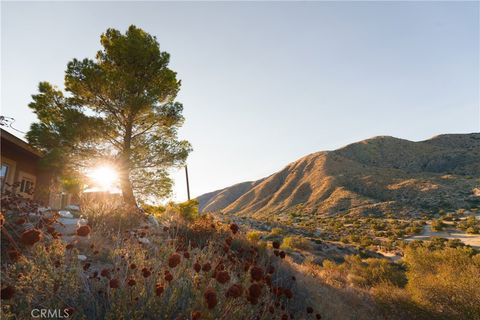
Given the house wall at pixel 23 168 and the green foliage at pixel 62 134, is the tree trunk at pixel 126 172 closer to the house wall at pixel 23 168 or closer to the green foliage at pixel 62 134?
the green foliage at pixel 62 134

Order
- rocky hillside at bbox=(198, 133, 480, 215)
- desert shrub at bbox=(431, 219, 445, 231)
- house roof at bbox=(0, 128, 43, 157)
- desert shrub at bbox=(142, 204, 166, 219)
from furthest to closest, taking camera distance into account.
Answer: rocky hillside at bbox=(198, 133, 480, 215)
desert shrub at bbox=(431, 219, 445, 231)
desert shrub at bbox=(142, 204, 166, 219)
house roof at bbox=(0, 128, 43, 157)

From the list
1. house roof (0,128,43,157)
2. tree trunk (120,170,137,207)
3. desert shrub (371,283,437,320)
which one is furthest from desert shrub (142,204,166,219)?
desert shrub (371,283,437,320)

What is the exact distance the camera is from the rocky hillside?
47.3 m

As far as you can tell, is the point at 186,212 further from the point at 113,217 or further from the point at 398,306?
the point at 398,306

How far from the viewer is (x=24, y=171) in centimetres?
1645

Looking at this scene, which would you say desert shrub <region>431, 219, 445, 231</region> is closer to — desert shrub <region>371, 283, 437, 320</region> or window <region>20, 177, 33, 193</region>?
desert shrub <region>371, 283, 437, 320</region>

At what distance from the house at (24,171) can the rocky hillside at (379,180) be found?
83.6 ft

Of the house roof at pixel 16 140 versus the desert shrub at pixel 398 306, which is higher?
the house roof at pixel 16 140

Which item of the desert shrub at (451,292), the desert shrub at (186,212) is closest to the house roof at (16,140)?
the desert shrub at (186,212)

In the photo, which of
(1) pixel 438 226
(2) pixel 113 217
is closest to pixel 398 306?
(2) pixel 113 217

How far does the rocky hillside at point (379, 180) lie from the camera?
47281mm

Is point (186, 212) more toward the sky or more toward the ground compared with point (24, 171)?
more toward the ground

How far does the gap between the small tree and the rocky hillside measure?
25477 millimetres

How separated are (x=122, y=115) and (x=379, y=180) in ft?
170
